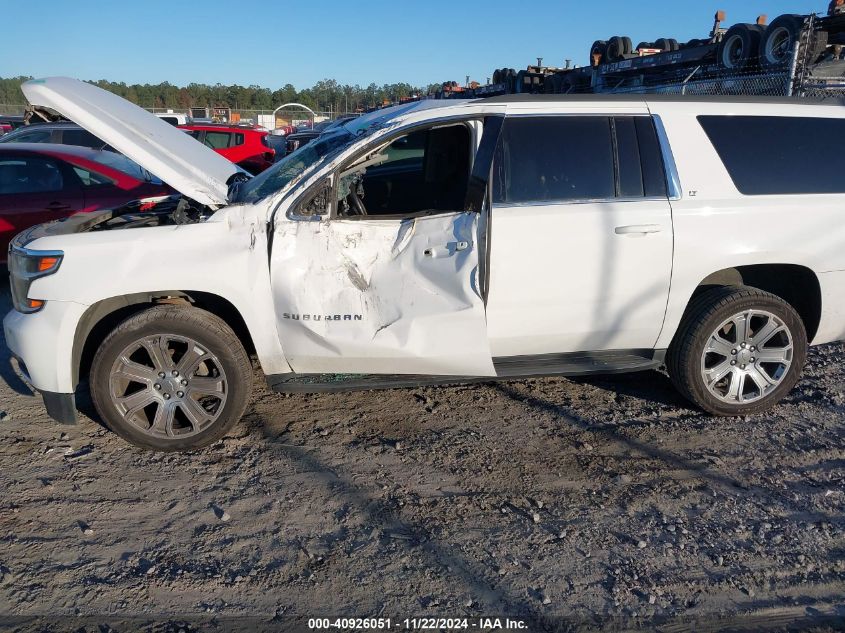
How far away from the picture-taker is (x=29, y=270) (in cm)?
369

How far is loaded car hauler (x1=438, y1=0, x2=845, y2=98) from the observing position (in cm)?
820

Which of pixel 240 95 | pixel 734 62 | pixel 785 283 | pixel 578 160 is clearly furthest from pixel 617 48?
pixel 240 95

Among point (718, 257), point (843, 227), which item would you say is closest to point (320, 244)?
point (718, 257)

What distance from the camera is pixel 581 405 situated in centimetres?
461

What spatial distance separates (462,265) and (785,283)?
95.0 inches

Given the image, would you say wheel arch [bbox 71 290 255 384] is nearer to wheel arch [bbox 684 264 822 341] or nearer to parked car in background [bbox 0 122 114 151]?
wheel arch [bbox 684 264 822 341]

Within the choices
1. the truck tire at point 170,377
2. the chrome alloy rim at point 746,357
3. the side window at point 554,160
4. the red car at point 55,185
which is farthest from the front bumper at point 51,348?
the chrome alloy rim at point 746,357

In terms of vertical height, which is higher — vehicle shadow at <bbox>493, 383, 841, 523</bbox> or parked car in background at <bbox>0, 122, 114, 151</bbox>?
parked car in background at <bbox>0, 122, 114, 151</bbox>

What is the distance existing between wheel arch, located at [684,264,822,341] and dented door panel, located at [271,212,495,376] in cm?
155

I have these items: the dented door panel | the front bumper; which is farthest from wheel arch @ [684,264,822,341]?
the front bumper

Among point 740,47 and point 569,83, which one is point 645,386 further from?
point 569,83

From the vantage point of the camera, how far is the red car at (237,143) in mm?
15250

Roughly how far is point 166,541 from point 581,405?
2.79 meters

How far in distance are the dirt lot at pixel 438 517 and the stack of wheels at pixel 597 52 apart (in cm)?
1076
